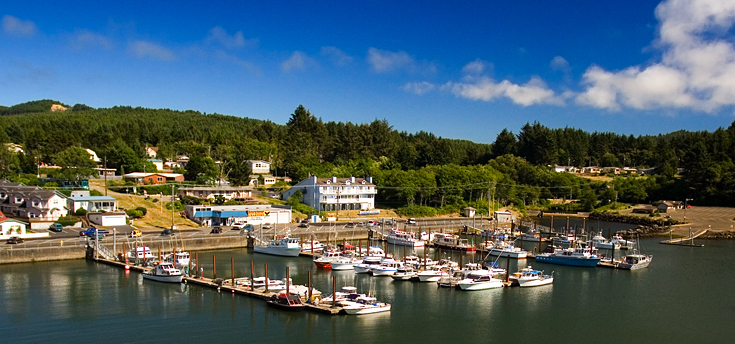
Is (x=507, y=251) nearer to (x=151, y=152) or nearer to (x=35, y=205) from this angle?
(x=35, y=205)

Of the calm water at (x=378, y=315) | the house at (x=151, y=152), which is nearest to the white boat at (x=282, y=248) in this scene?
the calm water at (x=378, y=315)

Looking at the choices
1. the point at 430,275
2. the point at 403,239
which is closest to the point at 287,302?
the point at 430,275

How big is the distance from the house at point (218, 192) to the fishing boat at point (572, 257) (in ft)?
124

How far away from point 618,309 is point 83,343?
29258 millimetres

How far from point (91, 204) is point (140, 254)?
14729mm

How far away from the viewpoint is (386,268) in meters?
A: 42.2

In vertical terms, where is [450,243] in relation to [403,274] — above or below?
above

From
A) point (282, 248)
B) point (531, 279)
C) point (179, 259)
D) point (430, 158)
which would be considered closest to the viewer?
point (531, 279)

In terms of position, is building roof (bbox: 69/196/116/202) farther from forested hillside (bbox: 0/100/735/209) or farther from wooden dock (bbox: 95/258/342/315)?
forested hillside (bbox: 0/100/735/209)

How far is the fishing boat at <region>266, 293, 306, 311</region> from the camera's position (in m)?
31.7

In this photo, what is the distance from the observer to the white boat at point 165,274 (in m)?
38.2

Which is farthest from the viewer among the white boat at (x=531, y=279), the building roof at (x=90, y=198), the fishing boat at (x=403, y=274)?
the building roof at (x=90, y=198)

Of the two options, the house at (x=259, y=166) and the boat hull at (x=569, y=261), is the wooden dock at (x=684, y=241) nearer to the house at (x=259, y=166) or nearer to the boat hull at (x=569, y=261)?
the boat hull at (x=569, y=261)

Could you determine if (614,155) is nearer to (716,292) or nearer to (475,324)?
(716,292)
